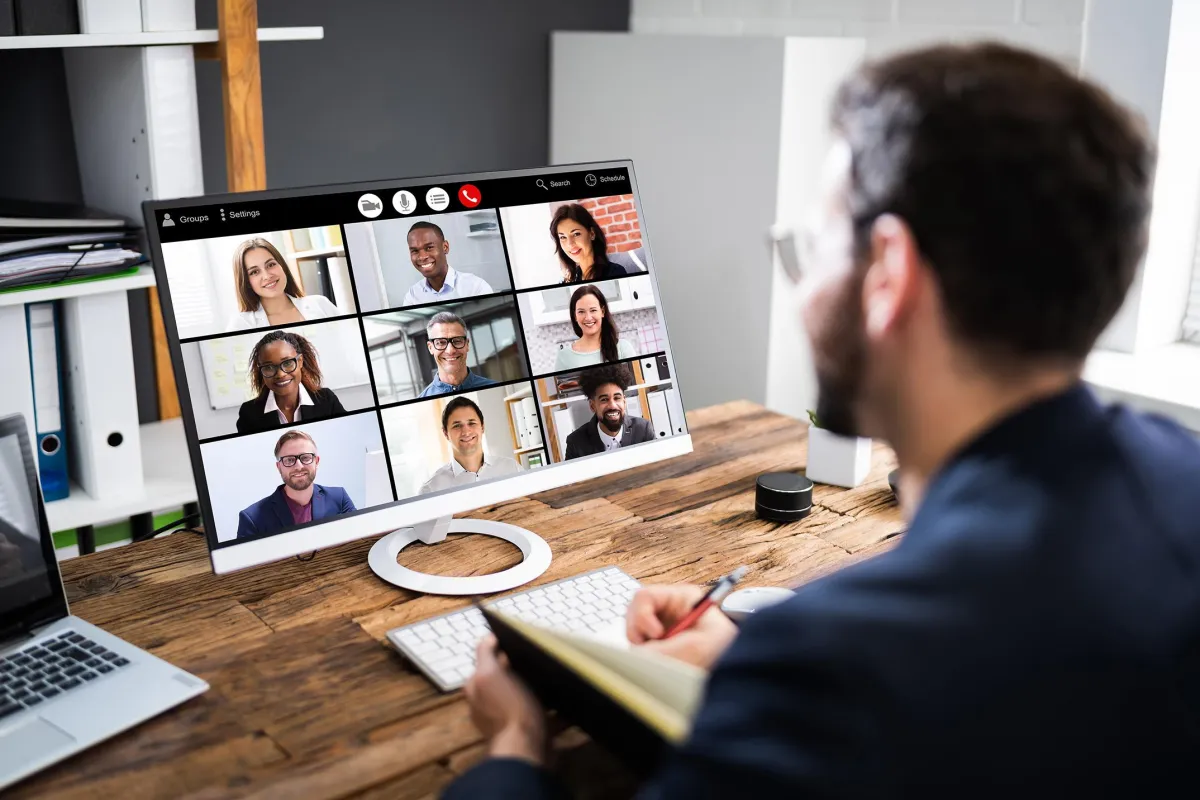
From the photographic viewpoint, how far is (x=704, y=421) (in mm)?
1919

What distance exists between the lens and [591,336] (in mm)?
1388

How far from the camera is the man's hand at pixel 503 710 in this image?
90 cm

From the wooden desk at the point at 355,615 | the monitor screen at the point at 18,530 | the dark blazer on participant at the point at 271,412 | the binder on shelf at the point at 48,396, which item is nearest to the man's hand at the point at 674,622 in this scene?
the wooden desk at the point at 355,615

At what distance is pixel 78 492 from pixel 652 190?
4.75ft

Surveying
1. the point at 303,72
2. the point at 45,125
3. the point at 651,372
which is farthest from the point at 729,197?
the point at 45,125

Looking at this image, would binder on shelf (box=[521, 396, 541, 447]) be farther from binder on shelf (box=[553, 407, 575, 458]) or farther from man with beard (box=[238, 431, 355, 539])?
man with beard (box=[238, 431, 355, 539])

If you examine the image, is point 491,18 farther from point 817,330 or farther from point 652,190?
point 817,330

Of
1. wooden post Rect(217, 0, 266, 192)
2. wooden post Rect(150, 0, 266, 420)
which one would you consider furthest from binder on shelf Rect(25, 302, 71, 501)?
wooden post Rect(217, 0, 266, 192)

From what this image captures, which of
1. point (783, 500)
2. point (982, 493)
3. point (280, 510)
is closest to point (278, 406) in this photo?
point (280, 510)

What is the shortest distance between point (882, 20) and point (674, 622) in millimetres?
1700

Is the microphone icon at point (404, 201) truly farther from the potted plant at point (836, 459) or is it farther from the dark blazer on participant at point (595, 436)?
the potted plant at point (836, 459)

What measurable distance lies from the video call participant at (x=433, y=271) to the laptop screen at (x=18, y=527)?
16.8 inches

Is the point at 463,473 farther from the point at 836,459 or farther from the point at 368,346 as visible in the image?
the point at 836,459

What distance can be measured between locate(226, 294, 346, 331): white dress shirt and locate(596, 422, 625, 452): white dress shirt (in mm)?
355
